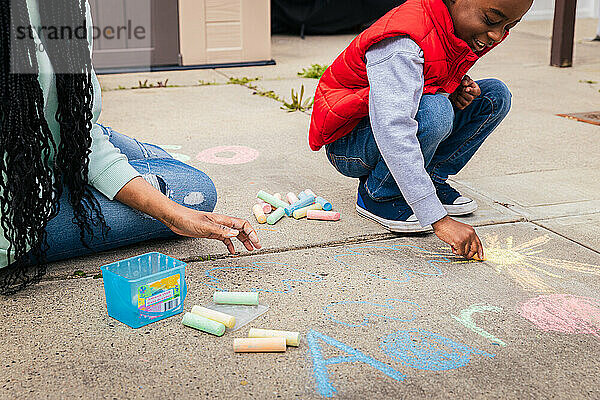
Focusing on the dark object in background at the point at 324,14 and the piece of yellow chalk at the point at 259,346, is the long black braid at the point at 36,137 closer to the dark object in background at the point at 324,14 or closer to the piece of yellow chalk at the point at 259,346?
the piece of yellow chalk at the point at 259,346

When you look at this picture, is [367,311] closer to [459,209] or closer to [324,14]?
[459,209]

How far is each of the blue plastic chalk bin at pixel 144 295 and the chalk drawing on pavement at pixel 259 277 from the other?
0.58ft

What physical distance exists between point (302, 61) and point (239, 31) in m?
0.69

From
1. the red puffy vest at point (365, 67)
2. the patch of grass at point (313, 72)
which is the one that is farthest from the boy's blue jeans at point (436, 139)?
the patch of grass at point (313, 72)

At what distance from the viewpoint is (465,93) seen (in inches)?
90.8

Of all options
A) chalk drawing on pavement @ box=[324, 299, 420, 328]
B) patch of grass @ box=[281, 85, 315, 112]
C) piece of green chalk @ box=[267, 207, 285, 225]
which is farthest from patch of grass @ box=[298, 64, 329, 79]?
chalk drawing on pavement @ box=[324, 299, 420, 328]

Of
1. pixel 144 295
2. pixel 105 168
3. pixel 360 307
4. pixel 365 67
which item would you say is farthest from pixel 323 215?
pixel 144 295

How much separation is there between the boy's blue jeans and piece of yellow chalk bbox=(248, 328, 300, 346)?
840mm

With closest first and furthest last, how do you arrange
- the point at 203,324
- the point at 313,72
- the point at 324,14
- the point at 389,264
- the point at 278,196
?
the point at 203,324
the point at 389,264
the point at 278,196
the point at 313,72
the point at 324,14

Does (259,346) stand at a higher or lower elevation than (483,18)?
lower

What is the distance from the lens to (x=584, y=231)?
2.32 metres

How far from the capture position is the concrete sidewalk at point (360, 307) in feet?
4.85

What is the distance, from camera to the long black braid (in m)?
1.69

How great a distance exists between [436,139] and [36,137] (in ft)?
3.87
